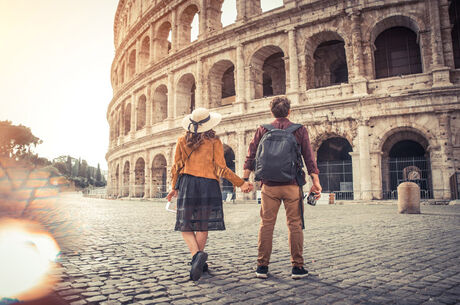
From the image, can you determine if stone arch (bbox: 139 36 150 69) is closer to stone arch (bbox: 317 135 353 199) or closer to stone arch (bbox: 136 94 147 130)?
stone arch (bbox: 136 94 147 130)

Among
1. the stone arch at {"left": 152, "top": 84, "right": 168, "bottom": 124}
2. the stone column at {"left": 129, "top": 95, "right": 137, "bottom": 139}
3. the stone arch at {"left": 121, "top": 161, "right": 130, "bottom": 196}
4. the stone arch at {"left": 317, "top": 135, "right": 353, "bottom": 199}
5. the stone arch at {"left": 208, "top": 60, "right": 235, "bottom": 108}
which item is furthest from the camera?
the stone arch at {"left": 121, "top": 161, "right": 130, "bottom": 196}

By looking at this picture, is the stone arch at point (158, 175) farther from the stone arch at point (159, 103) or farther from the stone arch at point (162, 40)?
the stone arch at point (162, 40)

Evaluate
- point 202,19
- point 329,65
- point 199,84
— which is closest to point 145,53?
point 202,19

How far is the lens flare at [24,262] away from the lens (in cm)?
242

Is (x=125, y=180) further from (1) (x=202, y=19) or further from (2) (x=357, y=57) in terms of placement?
(2) (x=357, y=57)

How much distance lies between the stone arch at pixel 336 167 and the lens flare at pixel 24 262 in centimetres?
1259

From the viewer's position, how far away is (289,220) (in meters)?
2.85

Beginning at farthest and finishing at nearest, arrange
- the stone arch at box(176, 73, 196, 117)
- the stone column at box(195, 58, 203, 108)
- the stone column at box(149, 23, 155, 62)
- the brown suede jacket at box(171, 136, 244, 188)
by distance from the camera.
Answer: the stone column at box(149, 23, 155, 62) < the stone arch at box(176, 73, 196, 117) < the stone column at box(195, 58, 203, 108) < the brown suede jacket at box(171, 136, 244, 188)

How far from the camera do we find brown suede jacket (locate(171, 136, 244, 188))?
3.08 metres

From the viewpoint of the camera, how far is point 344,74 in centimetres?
1756

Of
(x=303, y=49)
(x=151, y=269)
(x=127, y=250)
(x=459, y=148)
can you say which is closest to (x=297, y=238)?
(x=151, y=269)

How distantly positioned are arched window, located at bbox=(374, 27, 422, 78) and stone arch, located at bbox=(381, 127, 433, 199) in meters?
3.33

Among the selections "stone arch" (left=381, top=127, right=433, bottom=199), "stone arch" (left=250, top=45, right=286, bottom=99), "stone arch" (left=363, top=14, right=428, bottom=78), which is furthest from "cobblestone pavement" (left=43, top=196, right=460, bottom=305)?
"stone arch" (left=250, top=45, right=286, bottom=99)

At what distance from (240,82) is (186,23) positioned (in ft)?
23.8
